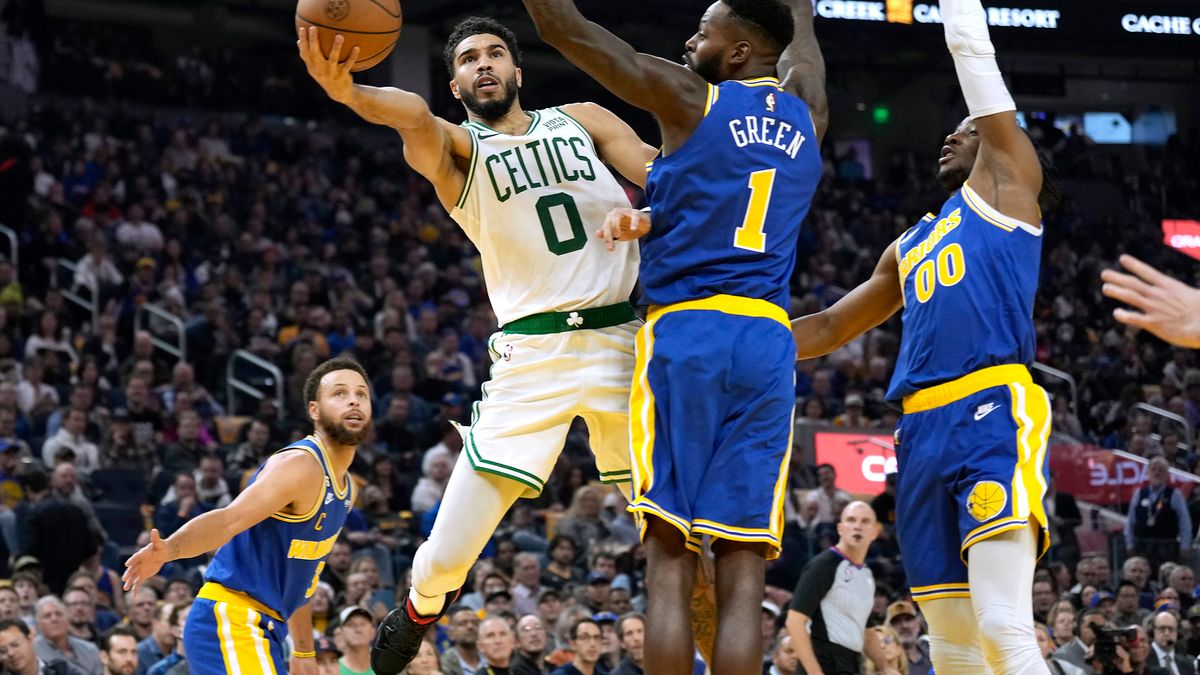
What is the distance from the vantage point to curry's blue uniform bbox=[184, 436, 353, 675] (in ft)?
20.5

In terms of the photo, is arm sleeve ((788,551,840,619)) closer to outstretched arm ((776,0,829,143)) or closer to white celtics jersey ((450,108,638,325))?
white celtics jersey ((450,108,638,325))

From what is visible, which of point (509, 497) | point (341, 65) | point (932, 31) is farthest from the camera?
point (932, 31)

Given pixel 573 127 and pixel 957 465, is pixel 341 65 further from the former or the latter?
pixel 957 465

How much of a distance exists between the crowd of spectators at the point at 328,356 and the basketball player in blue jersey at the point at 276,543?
4.44 feet

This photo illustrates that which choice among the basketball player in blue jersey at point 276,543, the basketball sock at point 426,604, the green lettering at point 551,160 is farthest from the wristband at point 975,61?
the basketball player in blue jersey at point 276,543

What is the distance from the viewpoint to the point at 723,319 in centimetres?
516

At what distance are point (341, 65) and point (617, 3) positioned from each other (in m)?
17.0

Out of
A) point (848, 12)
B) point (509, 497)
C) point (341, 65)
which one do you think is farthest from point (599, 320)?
point (848, 12)

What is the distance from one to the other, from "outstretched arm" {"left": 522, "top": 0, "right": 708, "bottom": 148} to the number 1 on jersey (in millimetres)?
349

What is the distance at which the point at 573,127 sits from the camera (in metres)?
6.13

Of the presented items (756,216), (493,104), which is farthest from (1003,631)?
(493,104)

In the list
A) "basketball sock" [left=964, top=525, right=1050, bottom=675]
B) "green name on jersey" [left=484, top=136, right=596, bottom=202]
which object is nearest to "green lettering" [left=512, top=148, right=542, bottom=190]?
"green name on jersey" [left=484, top=136, right=596, bottom=202]

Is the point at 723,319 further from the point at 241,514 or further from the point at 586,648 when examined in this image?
the point at 586,648

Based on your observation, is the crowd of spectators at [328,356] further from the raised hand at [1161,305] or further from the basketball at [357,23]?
the raised hand at [1161,305]
